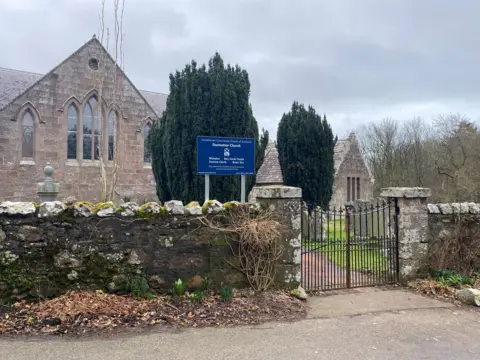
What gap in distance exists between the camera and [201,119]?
10133 mm

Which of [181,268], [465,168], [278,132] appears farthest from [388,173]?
[181,268]

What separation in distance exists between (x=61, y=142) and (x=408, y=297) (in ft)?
55.5

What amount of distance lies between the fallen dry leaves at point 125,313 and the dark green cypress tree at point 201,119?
15.2ft

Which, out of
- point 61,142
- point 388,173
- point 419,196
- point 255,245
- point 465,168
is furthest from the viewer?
point 388,173

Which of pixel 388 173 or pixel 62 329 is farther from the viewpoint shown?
pixel 388 173

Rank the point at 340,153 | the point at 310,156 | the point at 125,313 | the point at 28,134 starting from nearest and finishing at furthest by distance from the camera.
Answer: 1. the point at 125,313
2. the point at 310,156
3. the point at 28,134
4. the point at 340,153

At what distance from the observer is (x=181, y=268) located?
5695mm

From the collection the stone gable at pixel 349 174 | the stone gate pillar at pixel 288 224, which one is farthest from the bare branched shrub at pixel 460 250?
the stone gable at pixel 349 174

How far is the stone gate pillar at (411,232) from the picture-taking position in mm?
6969

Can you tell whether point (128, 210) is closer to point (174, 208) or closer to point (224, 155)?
point (174, 208)

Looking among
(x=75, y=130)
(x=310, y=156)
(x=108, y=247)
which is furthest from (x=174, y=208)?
(x=75, y=130)

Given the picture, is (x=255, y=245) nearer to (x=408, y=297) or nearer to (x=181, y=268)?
(x=181, y=268)

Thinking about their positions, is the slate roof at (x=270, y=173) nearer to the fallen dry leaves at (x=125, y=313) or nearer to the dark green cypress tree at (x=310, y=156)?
the dark green cypress tree at (x=310, y=156)

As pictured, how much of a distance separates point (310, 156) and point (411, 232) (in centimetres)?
852
